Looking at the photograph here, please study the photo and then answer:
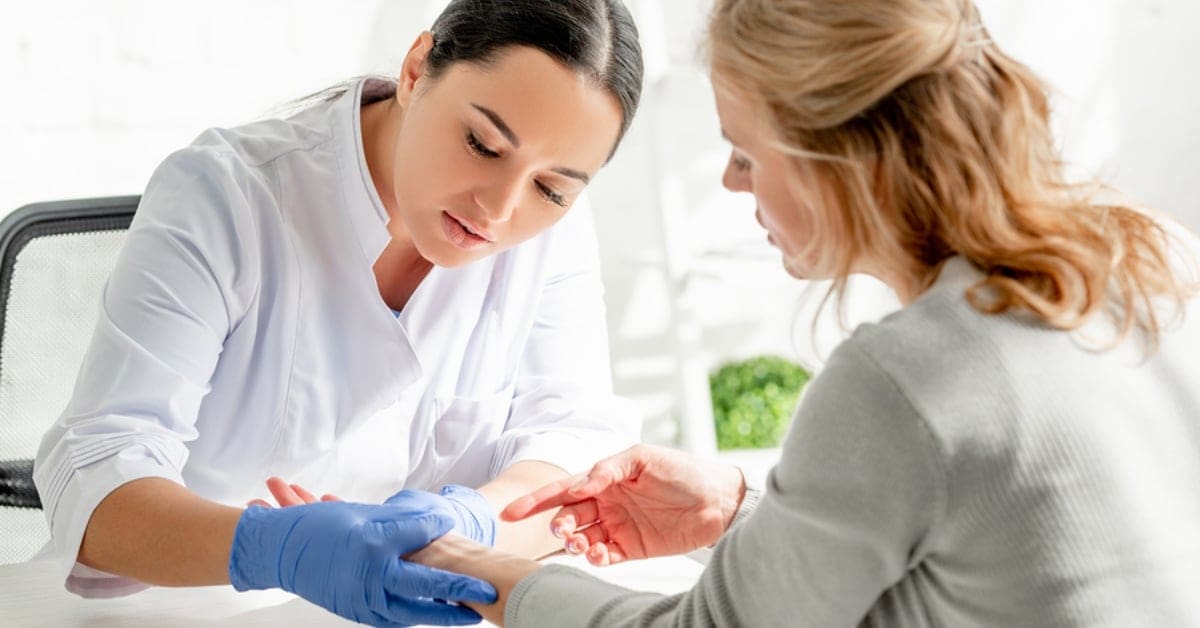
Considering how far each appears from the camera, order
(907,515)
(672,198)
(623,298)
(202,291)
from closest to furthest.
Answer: (907,515)
(202,291)
(672,198)
(623,298)

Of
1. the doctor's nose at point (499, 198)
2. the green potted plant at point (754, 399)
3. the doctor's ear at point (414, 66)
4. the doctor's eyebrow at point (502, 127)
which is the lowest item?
the green potted plant at point (754, 399)

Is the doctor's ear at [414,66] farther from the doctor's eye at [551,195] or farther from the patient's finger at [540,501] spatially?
the patient's finger at [540,501]

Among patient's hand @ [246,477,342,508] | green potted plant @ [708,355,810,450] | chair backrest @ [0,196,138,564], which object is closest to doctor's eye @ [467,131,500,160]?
patient's hand @ [246,477,342,508]

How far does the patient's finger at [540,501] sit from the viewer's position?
1173 mm

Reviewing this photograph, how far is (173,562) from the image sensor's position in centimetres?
101

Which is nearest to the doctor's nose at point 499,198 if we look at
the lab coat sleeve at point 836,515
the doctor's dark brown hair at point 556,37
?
the doctor's dark brown hair at point 556,37

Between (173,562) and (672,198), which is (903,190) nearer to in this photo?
(173,562)

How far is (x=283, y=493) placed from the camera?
1.11m

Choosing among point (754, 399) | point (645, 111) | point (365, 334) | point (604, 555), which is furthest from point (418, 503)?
point (754, 399)

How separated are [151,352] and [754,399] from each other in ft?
5.65

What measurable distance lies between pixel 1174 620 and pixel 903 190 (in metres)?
0.30

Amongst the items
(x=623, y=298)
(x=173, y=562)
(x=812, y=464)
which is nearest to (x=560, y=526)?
(x=173, y=562)

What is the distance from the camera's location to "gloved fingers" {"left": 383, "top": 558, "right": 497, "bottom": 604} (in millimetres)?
938

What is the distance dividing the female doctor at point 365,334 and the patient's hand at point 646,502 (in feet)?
0.13
